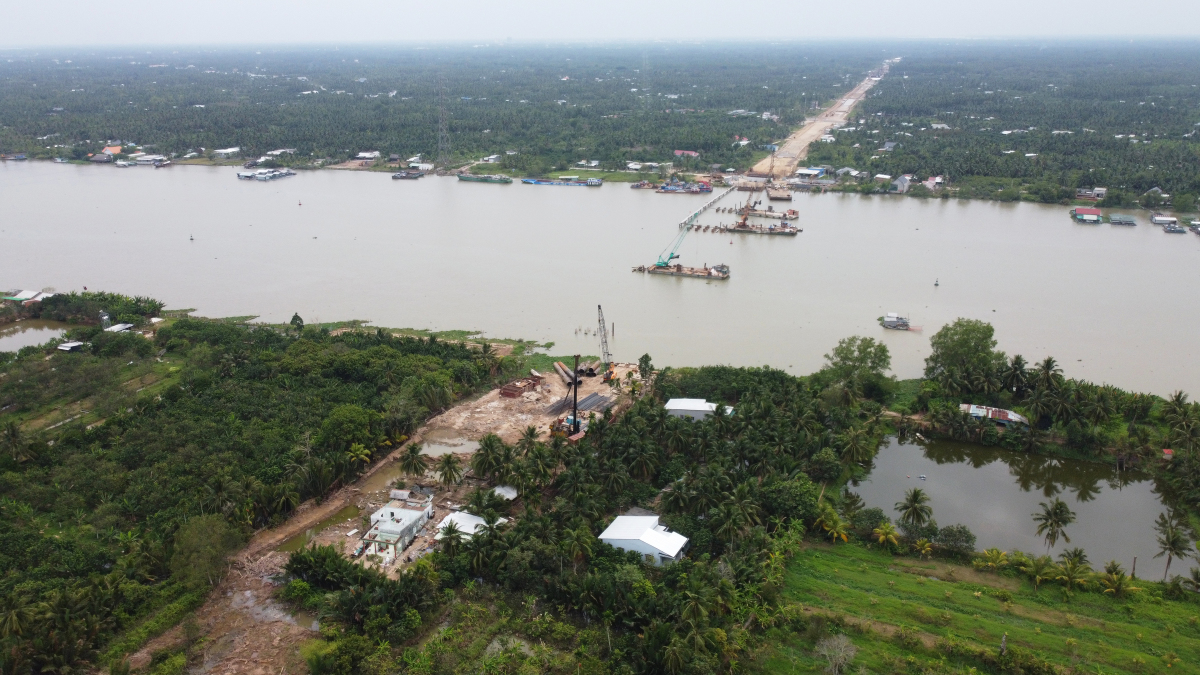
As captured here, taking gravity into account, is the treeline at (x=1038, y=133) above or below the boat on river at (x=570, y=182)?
above

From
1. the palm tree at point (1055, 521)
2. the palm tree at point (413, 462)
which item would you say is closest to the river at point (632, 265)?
the palm tree at point (1055, 521)

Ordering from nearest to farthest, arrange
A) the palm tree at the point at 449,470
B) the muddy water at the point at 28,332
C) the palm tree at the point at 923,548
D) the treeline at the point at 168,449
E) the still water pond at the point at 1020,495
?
the treeline at the point at 168,449, the palm tree at the point at 923,548, the still water pond at the point at 1020,495, the palm tree at the point at 449,470, the muddy water at the point at 28,332

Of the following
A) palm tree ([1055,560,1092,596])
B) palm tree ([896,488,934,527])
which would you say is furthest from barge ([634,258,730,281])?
palm tree ([1055,560,1092,596])

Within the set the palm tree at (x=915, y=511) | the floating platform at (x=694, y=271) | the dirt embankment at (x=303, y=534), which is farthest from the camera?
the floating platform at (x=694, y=271)

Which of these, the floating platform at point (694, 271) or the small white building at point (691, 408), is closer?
the small white building at point (691, 408)

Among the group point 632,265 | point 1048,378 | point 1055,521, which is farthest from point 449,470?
point 632,265

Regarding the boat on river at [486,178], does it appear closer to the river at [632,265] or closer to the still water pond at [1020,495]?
the river at [632,265]

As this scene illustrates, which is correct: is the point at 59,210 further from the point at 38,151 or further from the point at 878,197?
the point at 878,197

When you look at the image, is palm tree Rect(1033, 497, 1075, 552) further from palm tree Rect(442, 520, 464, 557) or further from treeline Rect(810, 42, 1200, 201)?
treeline Rect(810, 42, 1200, 201)
